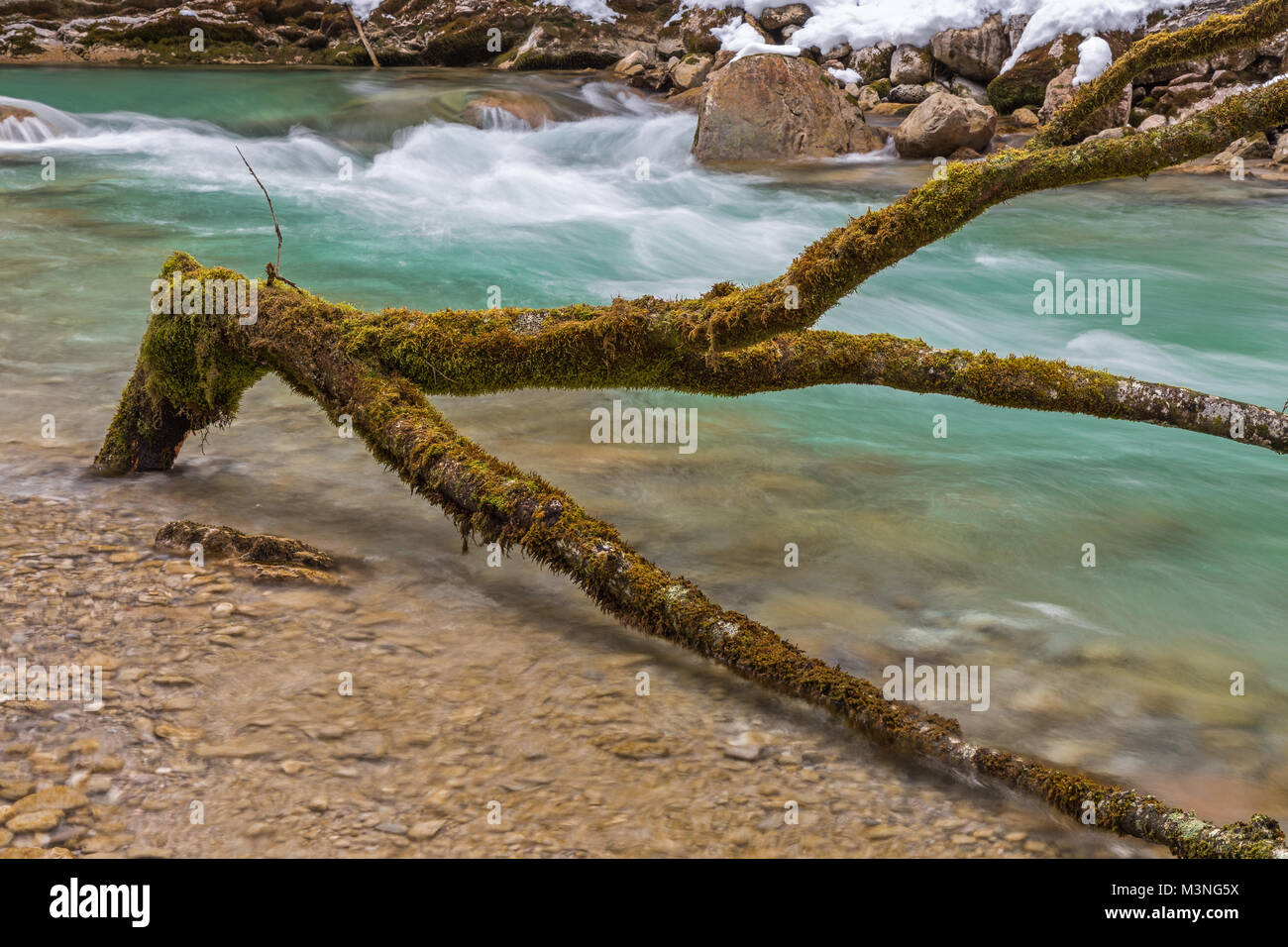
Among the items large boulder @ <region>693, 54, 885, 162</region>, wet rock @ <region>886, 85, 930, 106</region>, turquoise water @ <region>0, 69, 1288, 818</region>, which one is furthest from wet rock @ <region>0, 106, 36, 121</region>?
wet rock @ <region>886, 85, 930, 106</region>

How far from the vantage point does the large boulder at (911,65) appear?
2267 cm

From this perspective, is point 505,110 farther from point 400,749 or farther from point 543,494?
point 400,749

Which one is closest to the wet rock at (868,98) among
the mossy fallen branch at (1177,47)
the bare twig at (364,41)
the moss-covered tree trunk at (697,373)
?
the bare twig at (364,41)

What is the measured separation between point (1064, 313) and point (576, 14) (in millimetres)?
19004

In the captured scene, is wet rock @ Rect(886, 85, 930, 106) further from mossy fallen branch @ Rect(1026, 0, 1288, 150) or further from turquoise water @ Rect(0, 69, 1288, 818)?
mossy fallen branch @ Rect(1026, 0, 1288, 150)

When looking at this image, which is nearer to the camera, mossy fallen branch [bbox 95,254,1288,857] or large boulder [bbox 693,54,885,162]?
mossy fallen branch [bbox 95,254,1288,857]

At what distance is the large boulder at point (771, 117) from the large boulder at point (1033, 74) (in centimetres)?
353

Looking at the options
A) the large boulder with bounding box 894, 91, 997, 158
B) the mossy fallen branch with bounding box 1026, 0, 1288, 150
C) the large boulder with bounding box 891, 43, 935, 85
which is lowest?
the mossy fallen branch with bounding box 1026, 0, 1288, 150

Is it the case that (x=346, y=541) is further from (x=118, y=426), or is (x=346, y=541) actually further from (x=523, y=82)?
(x=523, y=82)

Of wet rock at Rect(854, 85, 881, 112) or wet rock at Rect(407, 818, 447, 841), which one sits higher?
wet rock at Rect(854, 85, 881, 112)

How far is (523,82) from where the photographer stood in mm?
23516

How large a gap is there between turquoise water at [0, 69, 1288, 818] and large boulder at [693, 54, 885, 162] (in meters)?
0.84

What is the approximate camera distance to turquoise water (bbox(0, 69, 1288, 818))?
5051mm

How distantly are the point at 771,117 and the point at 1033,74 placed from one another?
572 centimetres
